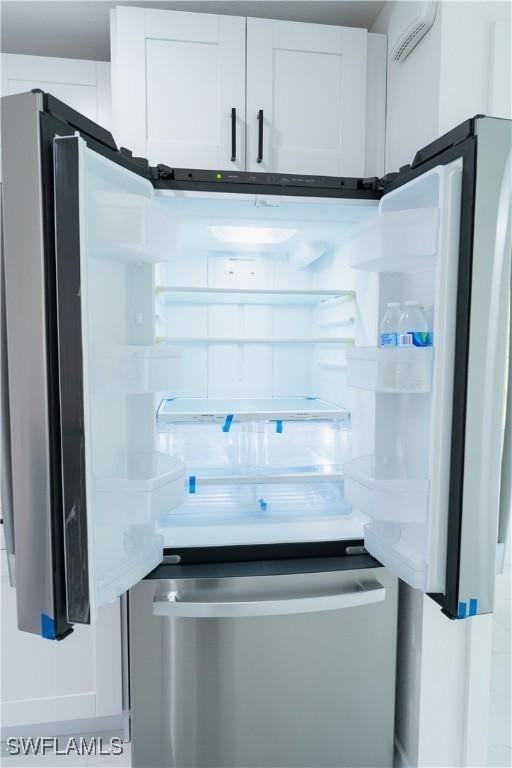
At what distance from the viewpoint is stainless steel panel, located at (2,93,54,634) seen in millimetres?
726

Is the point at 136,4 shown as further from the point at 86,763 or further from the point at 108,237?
the point at 86,763

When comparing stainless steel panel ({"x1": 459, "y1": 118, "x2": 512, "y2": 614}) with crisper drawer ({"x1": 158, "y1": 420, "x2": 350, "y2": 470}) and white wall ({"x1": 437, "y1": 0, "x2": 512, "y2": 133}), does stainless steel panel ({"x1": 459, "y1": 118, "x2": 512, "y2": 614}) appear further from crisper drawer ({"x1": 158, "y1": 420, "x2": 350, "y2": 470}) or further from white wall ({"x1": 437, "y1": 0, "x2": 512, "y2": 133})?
crisper drawer ({"x1": 158, "y1": 420, "x2": 350, "y2": 470})

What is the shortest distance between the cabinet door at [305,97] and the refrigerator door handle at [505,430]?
0.66 metres

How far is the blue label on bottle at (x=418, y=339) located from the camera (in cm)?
94

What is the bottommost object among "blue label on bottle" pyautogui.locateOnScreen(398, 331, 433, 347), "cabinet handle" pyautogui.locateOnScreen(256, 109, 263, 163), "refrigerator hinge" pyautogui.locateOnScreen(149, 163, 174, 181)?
"blue label on bottle" pyautogui.locateOnScreen(398, 331, 433, 347)

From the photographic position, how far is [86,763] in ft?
4.75

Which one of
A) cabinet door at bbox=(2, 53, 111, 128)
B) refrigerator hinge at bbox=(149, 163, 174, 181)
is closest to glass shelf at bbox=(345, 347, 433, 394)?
refrigerator hinge at bbox=(149, 163, 174, 181)

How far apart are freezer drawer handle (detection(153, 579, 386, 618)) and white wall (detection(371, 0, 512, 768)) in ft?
0.61

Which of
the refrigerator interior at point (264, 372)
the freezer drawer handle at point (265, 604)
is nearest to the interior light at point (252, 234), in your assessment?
the refrigerator interior at point (264, 372)

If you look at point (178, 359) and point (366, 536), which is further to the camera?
point (366, 536)

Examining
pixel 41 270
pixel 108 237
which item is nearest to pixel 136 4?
pixel 108 237

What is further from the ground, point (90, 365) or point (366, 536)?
point (90, 365)

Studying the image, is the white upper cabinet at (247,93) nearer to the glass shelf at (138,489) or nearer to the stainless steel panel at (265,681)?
the glass shelf at (138,489)

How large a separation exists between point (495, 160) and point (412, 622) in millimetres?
1160
